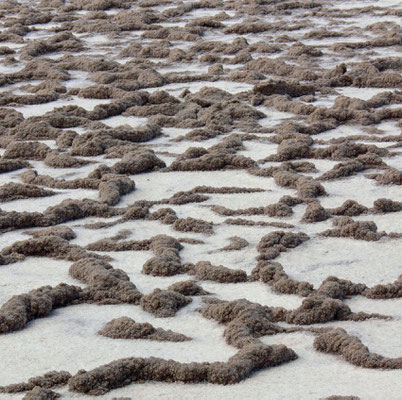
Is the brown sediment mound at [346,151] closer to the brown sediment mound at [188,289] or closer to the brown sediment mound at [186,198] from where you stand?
the brown sediment mound at [186,198]

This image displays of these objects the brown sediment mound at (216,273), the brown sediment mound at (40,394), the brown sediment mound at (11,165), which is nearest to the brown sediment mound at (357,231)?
the brown sediment mound at (216,273)

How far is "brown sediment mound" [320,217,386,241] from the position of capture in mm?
5562

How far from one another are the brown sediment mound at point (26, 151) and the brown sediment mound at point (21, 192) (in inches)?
39.0

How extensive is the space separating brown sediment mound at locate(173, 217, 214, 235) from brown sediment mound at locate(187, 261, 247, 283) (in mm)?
682

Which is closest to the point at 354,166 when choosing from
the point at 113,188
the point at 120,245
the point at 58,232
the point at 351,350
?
the point at 113,188

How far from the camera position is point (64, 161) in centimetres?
738

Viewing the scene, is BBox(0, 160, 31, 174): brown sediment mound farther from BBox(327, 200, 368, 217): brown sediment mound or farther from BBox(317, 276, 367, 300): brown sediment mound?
BBox(317, 276, 367, 300): brown sediment mound

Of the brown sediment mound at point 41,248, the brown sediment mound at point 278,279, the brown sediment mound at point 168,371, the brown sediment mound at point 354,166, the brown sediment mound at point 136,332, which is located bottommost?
the brown sediment mound at point 354,166

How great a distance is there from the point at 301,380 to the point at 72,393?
98cm

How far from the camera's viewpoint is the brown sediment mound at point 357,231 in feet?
18.2

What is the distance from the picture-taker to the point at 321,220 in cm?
594

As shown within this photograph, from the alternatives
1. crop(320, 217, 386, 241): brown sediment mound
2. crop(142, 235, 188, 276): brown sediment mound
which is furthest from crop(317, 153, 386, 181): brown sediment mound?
crop(142, 235, 188, 276): brown sediment mound

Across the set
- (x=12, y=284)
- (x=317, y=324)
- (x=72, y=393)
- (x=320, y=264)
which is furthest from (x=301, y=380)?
(x=12, y=284)

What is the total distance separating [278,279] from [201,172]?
7.41ft
